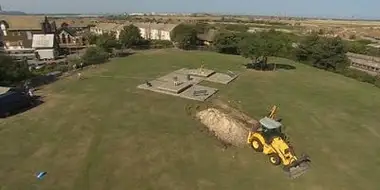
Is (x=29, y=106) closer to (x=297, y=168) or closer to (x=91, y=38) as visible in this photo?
(x=297, y=168)

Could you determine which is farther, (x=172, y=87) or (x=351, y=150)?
(x=172, y=87)

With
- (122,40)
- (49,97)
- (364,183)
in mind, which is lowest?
(364,183)

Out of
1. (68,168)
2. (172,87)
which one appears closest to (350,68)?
(172,87)

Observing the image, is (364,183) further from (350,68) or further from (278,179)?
(350,68)

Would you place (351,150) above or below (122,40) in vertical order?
below

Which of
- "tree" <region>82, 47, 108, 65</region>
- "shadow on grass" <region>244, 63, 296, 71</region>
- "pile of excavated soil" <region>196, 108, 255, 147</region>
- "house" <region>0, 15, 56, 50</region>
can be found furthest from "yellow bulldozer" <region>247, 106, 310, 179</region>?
"house" <region>0, 15, 56, 50</region>

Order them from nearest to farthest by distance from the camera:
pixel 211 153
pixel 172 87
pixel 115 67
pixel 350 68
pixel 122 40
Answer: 1. pixel 211 153
2. pixel 172 87
3. pixel 115 67
4. pixel 350 68
5. pixel 122 40

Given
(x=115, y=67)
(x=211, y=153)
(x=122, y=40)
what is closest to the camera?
(x=211, y=153)
